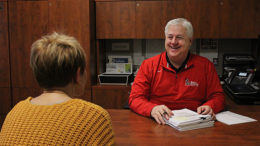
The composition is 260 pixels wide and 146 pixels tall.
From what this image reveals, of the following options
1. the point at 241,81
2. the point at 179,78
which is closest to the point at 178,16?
the point at 241,81

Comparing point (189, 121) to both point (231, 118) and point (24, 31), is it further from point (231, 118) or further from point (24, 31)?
point (24, 31)

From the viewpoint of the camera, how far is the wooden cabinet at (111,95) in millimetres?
3121

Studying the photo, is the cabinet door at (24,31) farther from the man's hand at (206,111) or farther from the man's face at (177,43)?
the man's hand at (206,111)

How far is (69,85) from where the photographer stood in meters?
0.92

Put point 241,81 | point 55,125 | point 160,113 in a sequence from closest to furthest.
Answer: point 55,125, point 160,113, point 241,81

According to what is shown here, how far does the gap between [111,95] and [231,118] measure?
1.83 meters

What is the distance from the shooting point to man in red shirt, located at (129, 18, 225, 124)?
6.29ft

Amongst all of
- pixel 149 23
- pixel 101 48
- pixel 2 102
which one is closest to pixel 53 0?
pixel 101 48

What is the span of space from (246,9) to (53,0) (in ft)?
8.11

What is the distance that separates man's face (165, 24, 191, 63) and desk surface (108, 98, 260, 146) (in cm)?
66

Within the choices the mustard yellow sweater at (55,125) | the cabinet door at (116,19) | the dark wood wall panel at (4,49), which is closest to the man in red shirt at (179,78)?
the mustard yellow sweater at (55,125)

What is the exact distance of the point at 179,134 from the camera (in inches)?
50.7

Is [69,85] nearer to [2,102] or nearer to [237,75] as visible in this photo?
[237,75]

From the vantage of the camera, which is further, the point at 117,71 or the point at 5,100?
the point at 117,71
